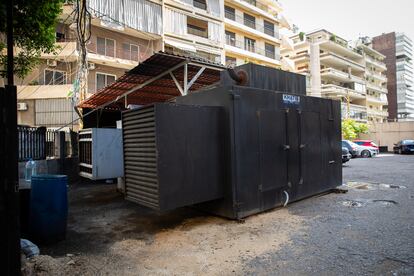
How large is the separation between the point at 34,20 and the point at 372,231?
A: 26.9ft

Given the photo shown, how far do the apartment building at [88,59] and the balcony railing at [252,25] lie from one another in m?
10.9

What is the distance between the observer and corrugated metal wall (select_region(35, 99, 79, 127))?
2052 centimetres

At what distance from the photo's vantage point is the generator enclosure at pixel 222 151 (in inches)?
189

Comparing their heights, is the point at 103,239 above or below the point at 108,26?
below

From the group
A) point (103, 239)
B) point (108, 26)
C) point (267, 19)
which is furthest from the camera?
point (267, 19)

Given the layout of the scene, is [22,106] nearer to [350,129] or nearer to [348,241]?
[348,241]

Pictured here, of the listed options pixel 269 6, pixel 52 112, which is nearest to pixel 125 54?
pixel 52 112

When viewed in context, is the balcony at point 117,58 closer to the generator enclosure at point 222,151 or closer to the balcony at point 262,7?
the balcony at point 262,7

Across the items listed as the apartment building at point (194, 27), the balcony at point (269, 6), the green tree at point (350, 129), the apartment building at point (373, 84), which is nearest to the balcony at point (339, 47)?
the apartment building at point (373, 84)

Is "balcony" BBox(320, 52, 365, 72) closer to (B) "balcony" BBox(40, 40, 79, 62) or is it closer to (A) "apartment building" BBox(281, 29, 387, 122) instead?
(A) "apartment building" BBox(281, 29, 387, 122)

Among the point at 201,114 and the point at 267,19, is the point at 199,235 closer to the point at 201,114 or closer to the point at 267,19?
the point at 201,114

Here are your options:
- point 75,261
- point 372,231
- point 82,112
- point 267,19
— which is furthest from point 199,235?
point 267,19

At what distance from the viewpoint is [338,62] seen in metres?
46.3

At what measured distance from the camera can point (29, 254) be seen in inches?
142
